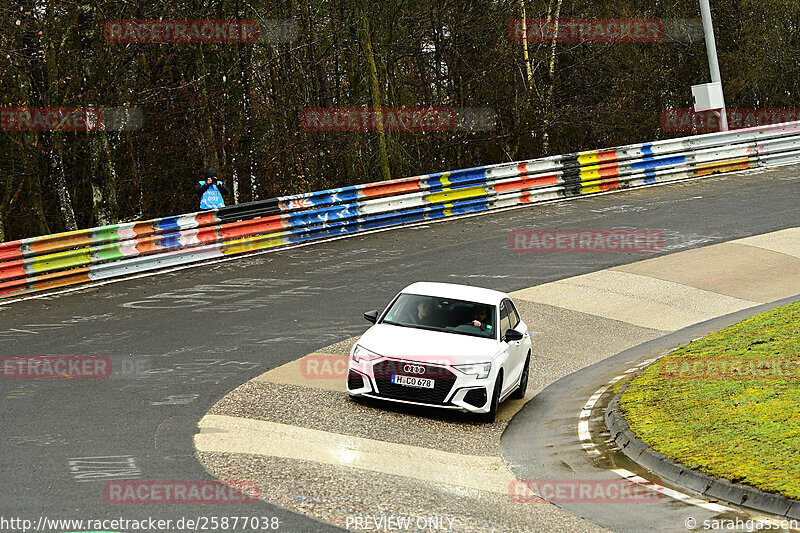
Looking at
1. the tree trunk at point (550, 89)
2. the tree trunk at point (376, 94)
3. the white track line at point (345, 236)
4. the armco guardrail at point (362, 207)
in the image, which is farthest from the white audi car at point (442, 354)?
the tree trunk at point (550, 89)

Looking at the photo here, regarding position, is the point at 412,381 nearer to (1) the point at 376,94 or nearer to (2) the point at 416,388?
(2) the point at 416,388

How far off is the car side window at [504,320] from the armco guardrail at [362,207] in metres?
9.17

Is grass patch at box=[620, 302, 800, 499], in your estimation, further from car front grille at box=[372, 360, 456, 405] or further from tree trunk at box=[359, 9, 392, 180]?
tree trunk at box=[359, 9, 392, 180]

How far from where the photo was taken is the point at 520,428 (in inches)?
459

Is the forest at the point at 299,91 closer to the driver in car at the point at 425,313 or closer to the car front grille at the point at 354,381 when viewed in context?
the driver in car at the point at 425,313

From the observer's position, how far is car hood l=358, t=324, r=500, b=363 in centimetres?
1152

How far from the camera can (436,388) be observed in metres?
11.4

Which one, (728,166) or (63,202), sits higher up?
(63,202)

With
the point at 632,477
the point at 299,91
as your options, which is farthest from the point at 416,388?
the point at 299,91

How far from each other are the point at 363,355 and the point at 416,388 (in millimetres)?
761

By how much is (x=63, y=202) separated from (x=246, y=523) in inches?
780

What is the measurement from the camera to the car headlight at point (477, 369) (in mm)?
11453

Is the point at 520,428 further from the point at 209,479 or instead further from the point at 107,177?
the point at 107,177

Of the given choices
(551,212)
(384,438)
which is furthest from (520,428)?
(551,212)
